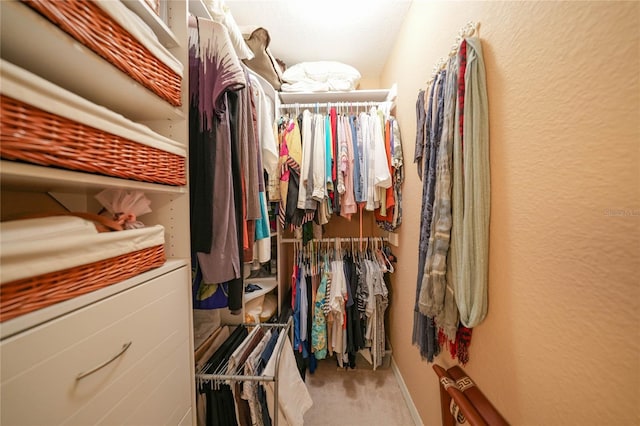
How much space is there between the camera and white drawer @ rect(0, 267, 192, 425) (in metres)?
0.35

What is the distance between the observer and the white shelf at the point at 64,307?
1.10 feet

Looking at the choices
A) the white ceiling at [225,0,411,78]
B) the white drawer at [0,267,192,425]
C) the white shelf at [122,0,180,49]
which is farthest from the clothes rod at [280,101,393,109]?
the white drawer at [0,267,192,425]

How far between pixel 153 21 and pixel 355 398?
2.14 meters

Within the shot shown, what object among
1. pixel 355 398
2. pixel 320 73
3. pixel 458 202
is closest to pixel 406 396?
pixel 355 398

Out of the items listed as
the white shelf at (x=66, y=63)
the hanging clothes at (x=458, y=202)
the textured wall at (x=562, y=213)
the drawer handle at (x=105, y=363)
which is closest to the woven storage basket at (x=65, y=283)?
the drawer handle at (x=105, y=363)

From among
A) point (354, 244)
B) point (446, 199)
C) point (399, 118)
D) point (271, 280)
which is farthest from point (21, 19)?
point (354, 244)

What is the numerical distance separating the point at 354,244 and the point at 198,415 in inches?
51.1

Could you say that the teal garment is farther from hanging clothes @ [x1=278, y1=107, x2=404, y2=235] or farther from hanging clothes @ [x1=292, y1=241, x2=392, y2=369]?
hanging clothes @ [x1=278, y1=107, x2=404, y2=235]

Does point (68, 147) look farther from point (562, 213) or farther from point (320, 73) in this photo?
point (320, 73)

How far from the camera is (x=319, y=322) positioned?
150 cm

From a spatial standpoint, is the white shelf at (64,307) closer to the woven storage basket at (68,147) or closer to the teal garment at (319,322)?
the woven storage basket at (68,147)

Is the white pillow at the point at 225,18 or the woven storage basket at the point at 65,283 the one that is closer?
the woven storage basket at the point at 65,283

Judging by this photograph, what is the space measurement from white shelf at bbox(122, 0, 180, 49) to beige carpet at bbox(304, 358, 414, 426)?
1.98 m

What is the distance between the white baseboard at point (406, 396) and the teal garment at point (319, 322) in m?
0.59
